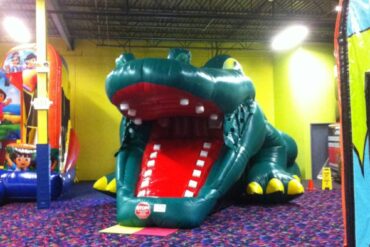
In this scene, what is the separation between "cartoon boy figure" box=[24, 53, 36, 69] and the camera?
7.74 meters

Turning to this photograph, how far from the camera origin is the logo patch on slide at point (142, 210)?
4.41 meters

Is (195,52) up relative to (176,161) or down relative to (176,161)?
up

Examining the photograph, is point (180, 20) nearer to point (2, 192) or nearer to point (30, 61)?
point (30, 61)

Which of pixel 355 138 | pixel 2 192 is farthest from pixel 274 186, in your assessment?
pixel 355 138

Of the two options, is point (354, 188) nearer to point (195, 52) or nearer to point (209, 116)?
point (209, 116)

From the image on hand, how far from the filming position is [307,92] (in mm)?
10492

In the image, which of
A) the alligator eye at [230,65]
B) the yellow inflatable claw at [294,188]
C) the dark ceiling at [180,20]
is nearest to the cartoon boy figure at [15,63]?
the dark ceiling at [180,20]

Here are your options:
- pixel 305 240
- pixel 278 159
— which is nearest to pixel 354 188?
pixel 305 240

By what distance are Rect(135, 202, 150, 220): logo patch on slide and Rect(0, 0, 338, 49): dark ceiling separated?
379 cm

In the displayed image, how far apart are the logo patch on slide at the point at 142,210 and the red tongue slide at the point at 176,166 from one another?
0.28 m

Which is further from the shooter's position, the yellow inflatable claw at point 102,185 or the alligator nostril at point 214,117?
the yellow inflatable claw at point 102,185

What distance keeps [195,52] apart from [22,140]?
558cm

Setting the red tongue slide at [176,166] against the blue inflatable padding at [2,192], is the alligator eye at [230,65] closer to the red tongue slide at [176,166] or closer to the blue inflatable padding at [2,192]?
the red tongue slide at [176,166]

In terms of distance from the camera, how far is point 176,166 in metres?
4.95
